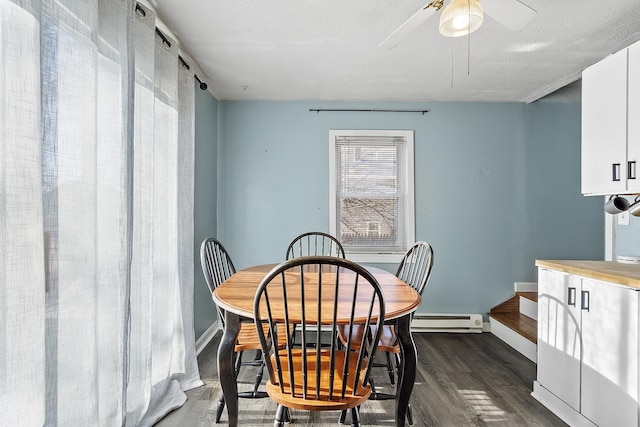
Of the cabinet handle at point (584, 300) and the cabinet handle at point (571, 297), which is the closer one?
the cabinet handle at point (584, 300)

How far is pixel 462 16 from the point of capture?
1.63 meters

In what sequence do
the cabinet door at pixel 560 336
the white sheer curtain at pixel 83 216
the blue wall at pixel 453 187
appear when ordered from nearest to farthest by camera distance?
the white sheer curtain at pixel 83 216
the cabinet door at pixel 560 336
the blue wall at pixel 453 187

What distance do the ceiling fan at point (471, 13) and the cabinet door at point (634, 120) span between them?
0.80 meters

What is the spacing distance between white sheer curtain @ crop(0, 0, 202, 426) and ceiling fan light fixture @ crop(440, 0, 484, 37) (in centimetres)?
148

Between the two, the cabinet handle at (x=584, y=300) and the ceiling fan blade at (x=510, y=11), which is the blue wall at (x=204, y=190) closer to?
the ceiling fan blade at (x=510, y=11)

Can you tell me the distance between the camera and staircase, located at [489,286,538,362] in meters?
3.17

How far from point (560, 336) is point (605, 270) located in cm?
50

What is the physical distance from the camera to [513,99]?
3.87m

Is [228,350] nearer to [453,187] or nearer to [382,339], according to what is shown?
[382,339]

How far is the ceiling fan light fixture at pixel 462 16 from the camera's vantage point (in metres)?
1.60

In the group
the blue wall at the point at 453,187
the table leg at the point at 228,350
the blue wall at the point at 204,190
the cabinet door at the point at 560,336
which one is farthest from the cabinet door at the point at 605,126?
the blue wall at the point at 204,190

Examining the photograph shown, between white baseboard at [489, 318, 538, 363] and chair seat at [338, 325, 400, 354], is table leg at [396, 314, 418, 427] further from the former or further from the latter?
white baseboard at [489, 318, 538, 363]

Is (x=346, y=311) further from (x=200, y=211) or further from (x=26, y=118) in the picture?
(x=200, y=211)

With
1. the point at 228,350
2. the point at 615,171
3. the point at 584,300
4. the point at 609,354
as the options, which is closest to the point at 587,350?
the point at 609,354
